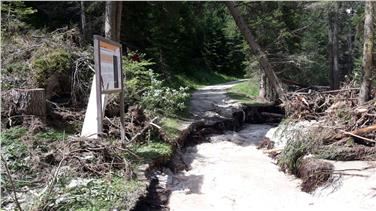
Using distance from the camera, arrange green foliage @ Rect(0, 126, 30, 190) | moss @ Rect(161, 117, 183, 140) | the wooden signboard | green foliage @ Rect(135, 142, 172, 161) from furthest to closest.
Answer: moss @ Rect(161, 117, 183, 140) < green foliage @ Rect(135, 142, 172, 161) < the wooden signboard < green foliage @ Rect(0, 126, 30, 190)

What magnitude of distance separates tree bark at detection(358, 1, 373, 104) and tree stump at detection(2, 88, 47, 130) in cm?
657

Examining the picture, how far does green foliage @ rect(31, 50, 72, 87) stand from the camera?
8281 mm

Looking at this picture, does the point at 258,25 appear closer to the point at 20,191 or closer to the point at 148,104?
the point at 148,104

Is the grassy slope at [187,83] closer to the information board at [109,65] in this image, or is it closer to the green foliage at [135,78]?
the green foliage at [135,78]

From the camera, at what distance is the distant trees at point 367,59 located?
8992 millimetres

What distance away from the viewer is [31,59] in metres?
8.49

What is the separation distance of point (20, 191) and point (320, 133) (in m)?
5.64

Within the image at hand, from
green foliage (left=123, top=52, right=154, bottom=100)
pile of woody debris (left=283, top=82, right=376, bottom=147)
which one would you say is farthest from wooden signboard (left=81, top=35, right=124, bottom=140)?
pile of woody debris (left=283, top=82, right=376, bottom=147)

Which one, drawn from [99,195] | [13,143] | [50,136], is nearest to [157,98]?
[50,136]

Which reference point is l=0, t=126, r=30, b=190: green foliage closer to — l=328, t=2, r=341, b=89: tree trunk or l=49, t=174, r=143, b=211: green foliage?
l=49, t=174, r=143, b=211: green foliage

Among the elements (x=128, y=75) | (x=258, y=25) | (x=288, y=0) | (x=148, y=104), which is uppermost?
(x=288, y=0)

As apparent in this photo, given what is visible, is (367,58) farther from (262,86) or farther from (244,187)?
(262,86)

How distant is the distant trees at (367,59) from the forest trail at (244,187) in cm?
239

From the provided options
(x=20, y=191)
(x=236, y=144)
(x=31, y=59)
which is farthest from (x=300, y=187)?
(x=31, y=59)
